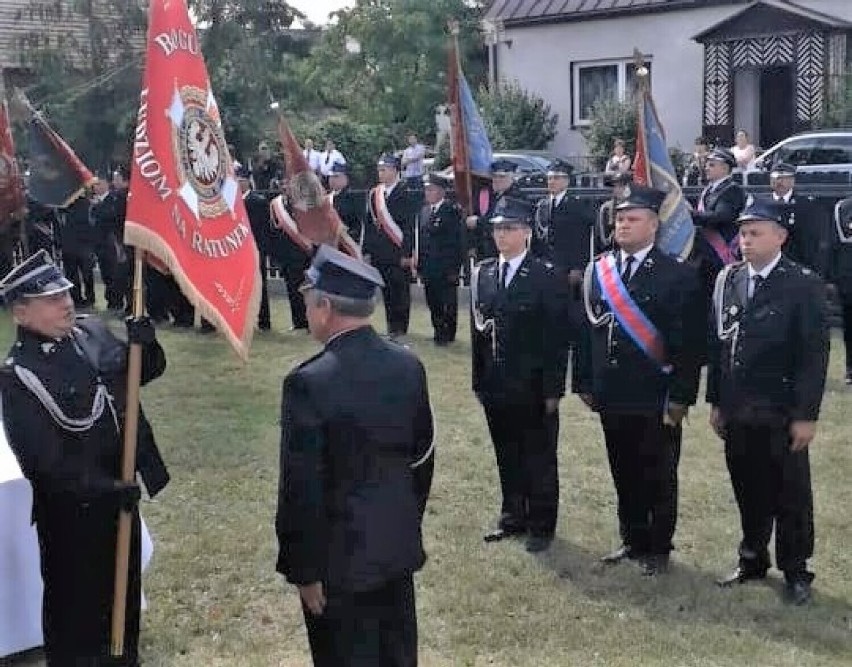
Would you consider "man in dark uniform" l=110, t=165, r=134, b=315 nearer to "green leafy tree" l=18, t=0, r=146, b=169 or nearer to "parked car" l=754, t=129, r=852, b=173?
"parked car" l=754, t=129, r=852, b=173

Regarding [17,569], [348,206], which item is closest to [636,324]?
[17,569]

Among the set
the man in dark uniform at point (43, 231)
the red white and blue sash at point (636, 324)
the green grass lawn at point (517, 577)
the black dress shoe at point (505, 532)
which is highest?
the red white and blue sash at point (636, 324)

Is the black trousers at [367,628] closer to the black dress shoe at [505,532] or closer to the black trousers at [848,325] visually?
the black dress shoe at [505,532]

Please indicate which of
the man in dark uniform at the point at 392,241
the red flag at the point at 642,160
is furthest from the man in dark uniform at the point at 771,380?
the man in dark uniform at the point at 392,241

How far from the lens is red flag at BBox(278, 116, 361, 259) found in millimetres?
9195

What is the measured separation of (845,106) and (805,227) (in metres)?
Answer: 15.4

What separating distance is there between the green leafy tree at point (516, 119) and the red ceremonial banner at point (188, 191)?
2606 centimetres

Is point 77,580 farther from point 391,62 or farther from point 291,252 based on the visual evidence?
point 391,62

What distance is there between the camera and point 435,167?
2872 cm

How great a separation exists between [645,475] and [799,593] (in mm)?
953

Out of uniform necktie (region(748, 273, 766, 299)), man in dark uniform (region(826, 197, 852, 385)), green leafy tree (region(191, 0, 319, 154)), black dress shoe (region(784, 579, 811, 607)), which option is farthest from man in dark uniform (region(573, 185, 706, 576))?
green leafy tree (region(191, 0, 319, 154))

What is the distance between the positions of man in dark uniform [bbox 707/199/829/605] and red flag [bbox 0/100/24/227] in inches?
256

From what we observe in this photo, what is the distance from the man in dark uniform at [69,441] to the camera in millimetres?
4887

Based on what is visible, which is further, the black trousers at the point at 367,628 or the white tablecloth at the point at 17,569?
the white tablecloth at the point at 17,569
